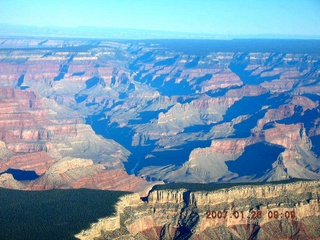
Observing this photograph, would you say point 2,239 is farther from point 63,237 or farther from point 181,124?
point 181,124

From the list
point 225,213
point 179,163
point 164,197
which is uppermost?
point 164,197

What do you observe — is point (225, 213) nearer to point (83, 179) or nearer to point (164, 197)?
point (164, 197)

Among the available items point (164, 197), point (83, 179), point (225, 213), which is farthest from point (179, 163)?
point (225, 213)

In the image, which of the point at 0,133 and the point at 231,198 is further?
the point at 0,133

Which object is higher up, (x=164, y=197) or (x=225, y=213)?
(x=164, y=197)

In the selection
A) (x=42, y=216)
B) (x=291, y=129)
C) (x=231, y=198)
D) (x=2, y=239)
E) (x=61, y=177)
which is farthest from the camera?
(x=291, y=129)

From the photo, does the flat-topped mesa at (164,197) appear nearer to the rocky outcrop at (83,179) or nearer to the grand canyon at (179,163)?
the grand canyon at (179,163)

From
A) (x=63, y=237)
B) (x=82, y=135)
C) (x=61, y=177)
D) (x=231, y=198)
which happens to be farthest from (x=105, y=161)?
(x=63, y=237)

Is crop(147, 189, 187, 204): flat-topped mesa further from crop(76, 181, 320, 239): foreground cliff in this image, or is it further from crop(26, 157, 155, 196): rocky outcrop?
crop(26, 157, 155, 196): rocky outcrop

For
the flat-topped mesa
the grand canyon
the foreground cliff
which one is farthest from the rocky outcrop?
the foreground cliff
